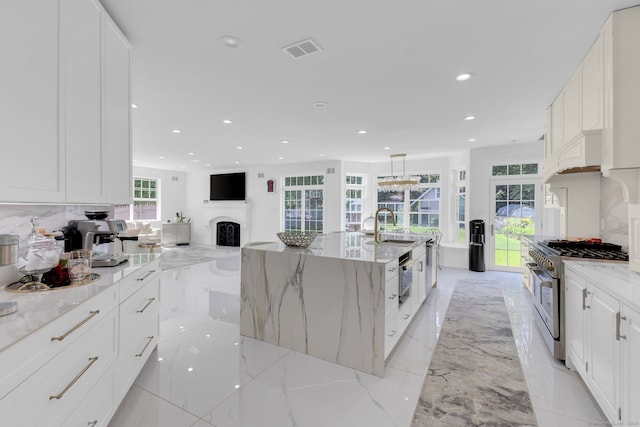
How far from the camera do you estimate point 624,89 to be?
1.95 meters

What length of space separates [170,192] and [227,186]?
2043 millimetres

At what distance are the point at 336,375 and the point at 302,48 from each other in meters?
2.67

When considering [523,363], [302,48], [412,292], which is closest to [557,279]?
[523,363]

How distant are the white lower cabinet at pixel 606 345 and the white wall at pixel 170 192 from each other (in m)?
10.3

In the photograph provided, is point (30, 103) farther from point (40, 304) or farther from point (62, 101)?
point (40, 304)

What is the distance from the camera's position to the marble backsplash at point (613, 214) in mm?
2879

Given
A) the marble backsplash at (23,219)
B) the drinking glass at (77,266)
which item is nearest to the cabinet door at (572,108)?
the drinking glass at (77,266)

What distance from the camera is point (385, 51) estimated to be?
96.3 inches

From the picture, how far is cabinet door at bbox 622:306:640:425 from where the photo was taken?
4.73 feet

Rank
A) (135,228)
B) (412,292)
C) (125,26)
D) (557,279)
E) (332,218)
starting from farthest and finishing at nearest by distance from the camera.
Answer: (135,228) < (332,218) < (412,292) < (557,279) < (125,26)

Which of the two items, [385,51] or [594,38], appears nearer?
[594,38]

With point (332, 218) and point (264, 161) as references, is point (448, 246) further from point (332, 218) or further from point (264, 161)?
point (264, 161)

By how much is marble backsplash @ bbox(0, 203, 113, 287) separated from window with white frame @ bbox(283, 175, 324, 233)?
6.32 meters

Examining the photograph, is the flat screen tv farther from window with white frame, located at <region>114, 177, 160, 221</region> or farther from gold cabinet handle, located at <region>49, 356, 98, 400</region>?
gold cabinet handle, located at <region>49, 356, 98, 400</region>
